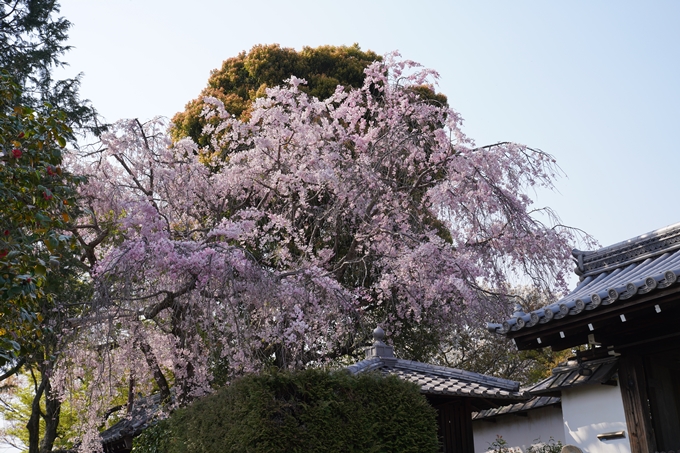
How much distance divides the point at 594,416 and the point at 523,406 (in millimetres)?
4628

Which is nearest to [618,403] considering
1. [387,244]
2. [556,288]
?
[556,288]

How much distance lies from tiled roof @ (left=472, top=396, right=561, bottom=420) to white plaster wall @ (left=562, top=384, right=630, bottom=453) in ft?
10.3

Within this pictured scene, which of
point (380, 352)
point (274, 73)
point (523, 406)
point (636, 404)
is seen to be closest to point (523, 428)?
point (523, 406)

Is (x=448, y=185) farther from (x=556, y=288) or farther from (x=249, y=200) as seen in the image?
(x=249, y=200)

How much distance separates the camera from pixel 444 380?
29.8ft

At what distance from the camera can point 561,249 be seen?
10.6 meters

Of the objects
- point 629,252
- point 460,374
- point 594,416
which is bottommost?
point 594,416

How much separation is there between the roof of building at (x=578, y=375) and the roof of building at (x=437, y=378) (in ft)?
5.98

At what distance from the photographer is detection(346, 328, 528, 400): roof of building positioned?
8617 mm

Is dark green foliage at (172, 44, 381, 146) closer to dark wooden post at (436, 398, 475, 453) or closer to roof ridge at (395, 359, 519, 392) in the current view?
roof ridge at (395, 359, 519, 392)

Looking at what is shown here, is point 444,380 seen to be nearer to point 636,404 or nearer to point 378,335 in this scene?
point 378,335

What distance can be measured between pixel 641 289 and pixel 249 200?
7.99 meters

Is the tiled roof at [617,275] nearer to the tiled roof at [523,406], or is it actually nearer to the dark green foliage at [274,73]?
the tiled roof at [523,406]

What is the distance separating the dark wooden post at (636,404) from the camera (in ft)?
18.7
